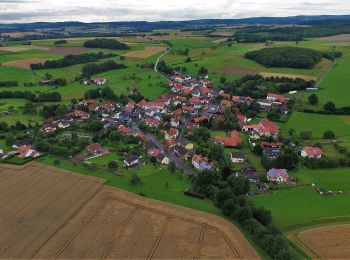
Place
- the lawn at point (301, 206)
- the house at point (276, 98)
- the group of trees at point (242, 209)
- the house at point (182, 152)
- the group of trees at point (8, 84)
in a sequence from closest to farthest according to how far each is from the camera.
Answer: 1. the group of trees at point (242, 209)
2. the lawn at point (301, 206)
3. the house at point (182, 152)
4. the house at point (276, 98)
5. the group of trees at point (8, 84)

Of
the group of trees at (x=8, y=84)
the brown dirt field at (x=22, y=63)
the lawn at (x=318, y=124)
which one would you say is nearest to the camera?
the lawn at (x=318, y=124)

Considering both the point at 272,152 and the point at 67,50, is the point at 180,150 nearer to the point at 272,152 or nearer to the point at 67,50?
the point at 272,152

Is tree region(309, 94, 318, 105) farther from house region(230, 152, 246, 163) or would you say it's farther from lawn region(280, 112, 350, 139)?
house region(230, 152, 246, 163)

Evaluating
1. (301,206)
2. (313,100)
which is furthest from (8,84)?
(301,206)

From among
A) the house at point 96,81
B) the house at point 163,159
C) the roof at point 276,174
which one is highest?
the roof at point 276,174

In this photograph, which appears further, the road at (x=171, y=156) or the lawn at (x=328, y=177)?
the road at (x=171, y=156)

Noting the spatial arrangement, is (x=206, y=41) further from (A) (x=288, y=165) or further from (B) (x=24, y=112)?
(A) (x=288, y=165)

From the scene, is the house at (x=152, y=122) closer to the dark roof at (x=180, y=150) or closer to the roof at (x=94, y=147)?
the dark roof at (x=180, y=150)

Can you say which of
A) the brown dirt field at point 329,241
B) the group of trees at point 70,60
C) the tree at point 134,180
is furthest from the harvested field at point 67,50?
the brown dirt field at point 329,241
